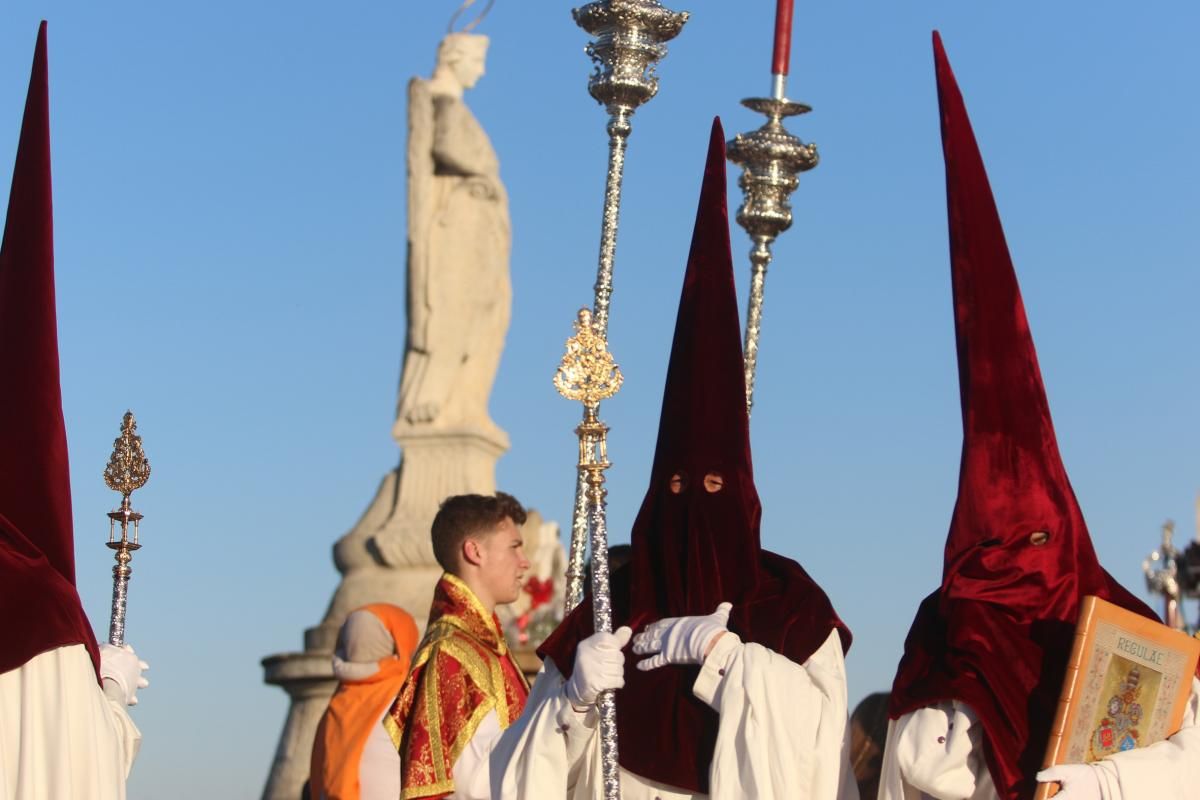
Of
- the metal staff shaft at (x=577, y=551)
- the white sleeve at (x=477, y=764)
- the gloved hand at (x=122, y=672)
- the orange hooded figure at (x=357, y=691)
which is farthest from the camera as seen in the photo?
the orange hooded figure at (x=357, y=691)

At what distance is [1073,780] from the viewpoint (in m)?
6.38

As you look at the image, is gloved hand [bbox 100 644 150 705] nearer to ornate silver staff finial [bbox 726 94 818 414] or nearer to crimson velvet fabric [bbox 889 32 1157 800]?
crimson velvet fabric [bbox 889 32 1157 800]

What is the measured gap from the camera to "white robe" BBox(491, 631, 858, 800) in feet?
21.3

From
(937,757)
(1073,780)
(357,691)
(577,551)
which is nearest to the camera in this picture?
(1073,780)

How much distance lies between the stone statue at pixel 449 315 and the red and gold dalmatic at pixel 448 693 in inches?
434

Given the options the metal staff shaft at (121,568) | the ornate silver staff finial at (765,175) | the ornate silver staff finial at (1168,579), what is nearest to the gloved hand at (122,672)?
the metal staff shaft at (121,568)

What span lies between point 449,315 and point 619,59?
35.5ft

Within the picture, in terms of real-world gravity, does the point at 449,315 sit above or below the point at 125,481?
above

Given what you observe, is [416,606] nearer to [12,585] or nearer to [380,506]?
[380,506]

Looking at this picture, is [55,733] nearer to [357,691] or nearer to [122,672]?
[122,672]

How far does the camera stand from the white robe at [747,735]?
650 cm

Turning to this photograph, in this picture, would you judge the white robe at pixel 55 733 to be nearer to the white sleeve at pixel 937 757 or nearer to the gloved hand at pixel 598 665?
the gloved hand at pixel 598 665

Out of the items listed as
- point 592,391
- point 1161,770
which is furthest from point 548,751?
point 1161,770

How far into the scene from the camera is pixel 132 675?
23.9 ft
